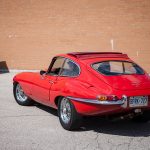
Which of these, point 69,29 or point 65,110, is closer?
point 65,110

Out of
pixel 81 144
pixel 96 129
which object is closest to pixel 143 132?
pixel 96 129

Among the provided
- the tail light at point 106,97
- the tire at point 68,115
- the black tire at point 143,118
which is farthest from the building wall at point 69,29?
the tail light at point 106,97

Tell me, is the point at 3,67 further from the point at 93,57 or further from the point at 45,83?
the point at 93,57

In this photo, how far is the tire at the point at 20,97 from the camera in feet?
31.5

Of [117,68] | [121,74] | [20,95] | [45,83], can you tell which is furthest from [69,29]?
[121,74]

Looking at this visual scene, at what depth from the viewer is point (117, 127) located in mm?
7660

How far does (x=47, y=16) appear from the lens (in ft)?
59.0

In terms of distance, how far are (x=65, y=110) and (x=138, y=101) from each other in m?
1.40

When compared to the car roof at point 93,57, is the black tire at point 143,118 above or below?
below

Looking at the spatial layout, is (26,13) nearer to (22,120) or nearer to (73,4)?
(73,4)

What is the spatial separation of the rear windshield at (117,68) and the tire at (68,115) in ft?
2.85

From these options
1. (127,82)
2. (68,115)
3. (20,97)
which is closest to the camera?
(127,82)

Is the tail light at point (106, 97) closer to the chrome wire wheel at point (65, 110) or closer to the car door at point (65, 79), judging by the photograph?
the car door at point (65, 79)

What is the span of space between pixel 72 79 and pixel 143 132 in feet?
5.30
